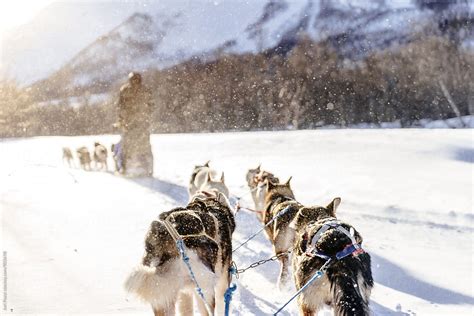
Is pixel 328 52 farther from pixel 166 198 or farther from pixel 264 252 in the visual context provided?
pixel 264 252

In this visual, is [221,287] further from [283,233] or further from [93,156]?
[93,156]

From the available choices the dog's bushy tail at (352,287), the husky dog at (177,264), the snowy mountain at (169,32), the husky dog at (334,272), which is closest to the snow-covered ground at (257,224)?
the husky dog at (177,264)

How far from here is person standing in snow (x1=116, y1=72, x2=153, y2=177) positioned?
12289 millimetres

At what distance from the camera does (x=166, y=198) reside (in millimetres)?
9375

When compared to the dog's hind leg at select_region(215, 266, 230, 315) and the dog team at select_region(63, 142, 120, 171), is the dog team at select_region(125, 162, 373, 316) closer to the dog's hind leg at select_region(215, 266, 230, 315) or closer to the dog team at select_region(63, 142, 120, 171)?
the dog's hind leg at select_region(215, 266, 230, 315)

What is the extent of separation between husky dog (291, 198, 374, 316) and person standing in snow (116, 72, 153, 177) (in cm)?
1017

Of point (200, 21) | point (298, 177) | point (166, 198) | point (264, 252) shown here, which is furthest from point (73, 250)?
point (200, 21)

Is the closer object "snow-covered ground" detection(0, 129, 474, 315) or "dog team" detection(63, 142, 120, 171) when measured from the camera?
"snow-covered ground" detection(0, 129, 474, 315)

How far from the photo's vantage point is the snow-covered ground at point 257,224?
152 inches

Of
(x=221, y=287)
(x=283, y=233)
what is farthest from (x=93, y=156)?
(x=221, y=287)

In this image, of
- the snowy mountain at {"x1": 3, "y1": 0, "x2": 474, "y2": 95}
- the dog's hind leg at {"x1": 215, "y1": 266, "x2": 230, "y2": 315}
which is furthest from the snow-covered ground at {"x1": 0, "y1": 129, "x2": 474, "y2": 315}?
the snowy mountain at {"x1": 3, "y1": 0, "x2": 474, "y2": 95}

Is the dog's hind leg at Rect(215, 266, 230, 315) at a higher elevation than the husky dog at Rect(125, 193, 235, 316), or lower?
lower

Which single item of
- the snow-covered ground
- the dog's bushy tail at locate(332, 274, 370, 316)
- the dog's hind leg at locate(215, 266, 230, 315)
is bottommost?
the snow-covered ground

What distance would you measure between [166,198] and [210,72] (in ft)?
146
